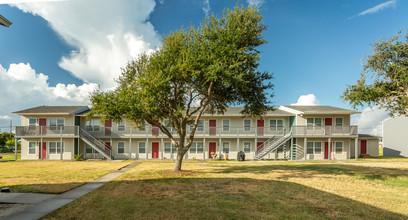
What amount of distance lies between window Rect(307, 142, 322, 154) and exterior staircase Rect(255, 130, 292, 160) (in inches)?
106

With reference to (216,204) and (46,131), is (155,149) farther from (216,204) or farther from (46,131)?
(216,204)

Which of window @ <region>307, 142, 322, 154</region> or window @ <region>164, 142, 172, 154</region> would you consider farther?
window @ <region>164, 142, 172, 154</region>

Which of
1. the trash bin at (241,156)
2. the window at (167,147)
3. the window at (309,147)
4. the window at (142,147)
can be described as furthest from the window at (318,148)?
the window at (142,147)

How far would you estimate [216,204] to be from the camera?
7.29 meters

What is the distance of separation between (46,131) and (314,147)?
29.0m

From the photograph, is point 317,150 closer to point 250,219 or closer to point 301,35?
point 301,35

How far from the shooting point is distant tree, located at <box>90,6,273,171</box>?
1302 centimetres

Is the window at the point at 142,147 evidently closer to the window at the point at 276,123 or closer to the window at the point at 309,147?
the window at the point at 276,123

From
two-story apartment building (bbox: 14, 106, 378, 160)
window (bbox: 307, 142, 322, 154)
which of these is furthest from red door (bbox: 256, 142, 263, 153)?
window (bbox: 307, 142, 322, 154)

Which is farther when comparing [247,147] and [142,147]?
[142,147]

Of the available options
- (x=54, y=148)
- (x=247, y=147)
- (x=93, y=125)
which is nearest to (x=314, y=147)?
(x=247, y=147)

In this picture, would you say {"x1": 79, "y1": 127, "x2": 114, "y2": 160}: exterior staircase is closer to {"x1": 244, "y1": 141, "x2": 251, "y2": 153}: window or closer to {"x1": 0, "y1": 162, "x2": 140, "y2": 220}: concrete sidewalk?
{"x1": 244, "y1": 141, "x2": 251, "y2": 153}: window

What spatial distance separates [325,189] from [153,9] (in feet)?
31.3

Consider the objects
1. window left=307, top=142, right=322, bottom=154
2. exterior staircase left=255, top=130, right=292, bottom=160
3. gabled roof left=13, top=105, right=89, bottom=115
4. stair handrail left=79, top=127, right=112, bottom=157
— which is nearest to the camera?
exterior staircase left=255, top=130, right=292, bottom=160
